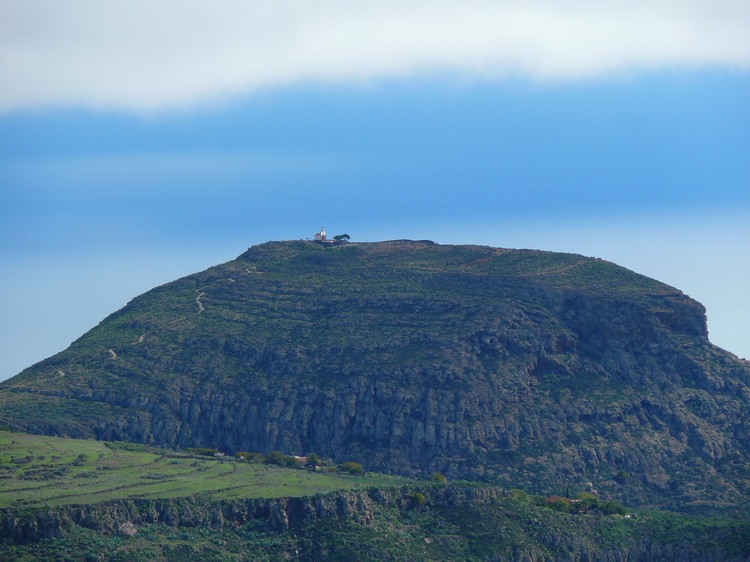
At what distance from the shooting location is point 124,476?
181375mm

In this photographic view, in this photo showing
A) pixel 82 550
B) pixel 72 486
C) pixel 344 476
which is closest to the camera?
pixel 82 550

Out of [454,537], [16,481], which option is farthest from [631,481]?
[16,481]

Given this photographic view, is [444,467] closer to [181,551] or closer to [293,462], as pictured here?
[293,462]

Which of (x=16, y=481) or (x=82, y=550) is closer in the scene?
(x=82, y=550)

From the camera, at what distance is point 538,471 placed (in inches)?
7835

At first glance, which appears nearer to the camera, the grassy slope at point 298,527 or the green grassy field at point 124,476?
the grassy slope at point 298,527

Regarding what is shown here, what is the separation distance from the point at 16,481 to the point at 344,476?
2784cm

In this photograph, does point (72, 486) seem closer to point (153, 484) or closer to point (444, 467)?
point (153, 484)

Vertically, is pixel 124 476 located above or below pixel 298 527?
above

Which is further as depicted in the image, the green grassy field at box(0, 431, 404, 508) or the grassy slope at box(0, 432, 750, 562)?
the green grassy field at box(0, 431, 404, 508)

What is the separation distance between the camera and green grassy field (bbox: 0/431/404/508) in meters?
174

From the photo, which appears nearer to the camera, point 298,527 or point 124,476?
point 298,527

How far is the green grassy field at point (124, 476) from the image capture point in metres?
174

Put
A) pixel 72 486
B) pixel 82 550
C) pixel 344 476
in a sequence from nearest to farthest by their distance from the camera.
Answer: pixel 82 550 < pixel 72 486 < pixel 344 476
